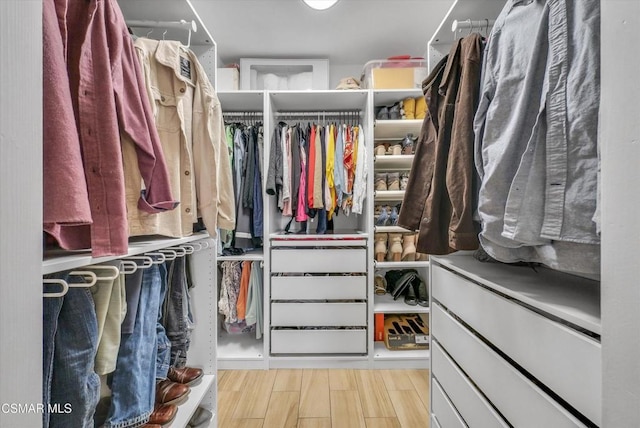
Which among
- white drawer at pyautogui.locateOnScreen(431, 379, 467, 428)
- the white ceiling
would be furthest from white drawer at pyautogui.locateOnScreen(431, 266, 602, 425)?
the white ceiling

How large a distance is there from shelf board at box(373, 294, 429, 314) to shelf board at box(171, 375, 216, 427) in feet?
3.77

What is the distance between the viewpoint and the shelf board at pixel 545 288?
1.77 ft

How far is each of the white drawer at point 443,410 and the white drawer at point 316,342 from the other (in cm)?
72

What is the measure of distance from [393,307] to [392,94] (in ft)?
5.10

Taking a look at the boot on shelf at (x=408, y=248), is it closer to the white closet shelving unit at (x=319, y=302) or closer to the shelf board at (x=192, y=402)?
the white closet shelving unit at (x=319, y=302)

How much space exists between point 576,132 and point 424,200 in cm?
57

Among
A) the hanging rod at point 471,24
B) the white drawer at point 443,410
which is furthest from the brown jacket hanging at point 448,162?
the white drawer at point 443,410

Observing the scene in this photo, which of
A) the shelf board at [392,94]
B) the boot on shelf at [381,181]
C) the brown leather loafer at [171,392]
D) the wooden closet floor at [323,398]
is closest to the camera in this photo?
the brown leather loafer at [171,392]

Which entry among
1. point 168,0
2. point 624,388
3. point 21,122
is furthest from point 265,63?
point 624,388

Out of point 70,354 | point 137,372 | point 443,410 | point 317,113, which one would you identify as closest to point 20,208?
point 70,354

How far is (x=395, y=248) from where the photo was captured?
2.05 m

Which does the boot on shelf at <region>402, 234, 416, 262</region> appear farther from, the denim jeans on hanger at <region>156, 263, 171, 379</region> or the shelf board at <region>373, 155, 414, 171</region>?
the denim jeans on hanger at <region>156, 263, 171, 379</region>

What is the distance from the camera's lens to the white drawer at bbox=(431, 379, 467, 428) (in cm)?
100

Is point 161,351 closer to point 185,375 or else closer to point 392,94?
point 185,375
